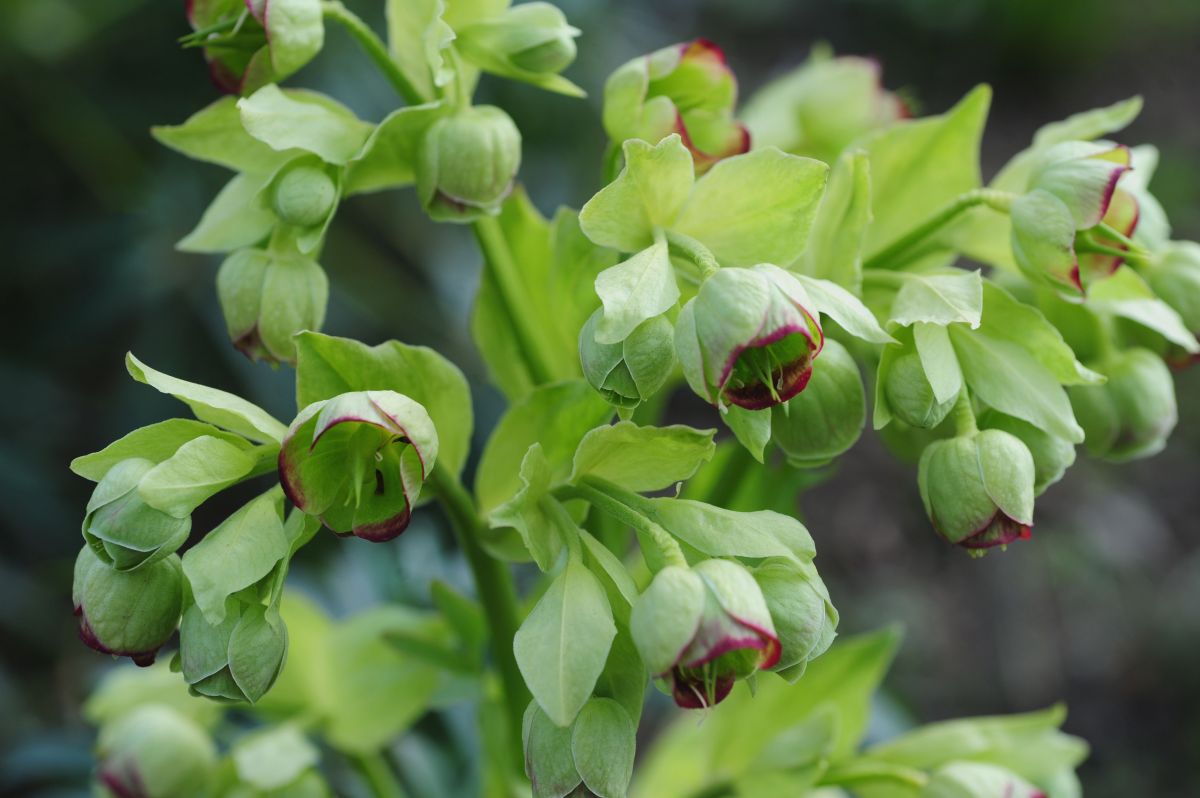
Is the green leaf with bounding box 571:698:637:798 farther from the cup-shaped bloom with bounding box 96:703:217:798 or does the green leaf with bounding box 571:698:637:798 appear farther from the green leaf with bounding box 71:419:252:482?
the cup-shaped bloom with bounding box 96:703:217:798

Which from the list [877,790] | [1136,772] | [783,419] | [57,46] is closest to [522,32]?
[783,419]

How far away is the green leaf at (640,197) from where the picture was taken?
23.9 inches

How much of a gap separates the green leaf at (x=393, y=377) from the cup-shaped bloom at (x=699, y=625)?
0.21 m

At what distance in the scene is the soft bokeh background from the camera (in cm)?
195

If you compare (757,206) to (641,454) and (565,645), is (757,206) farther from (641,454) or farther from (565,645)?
(565,645)

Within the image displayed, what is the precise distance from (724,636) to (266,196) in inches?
14.8

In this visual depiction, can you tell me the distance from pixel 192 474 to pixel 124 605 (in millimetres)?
77

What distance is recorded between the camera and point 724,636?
53 cm

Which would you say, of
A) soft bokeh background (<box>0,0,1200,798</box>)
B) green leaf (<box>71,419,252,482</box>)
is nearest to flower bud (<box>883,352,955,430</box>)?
green leaf (<box>71,419,252,482</box>)

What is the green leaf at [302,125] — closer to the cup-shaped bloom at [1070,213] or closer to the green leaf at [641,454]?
the green leaf at [641,454]

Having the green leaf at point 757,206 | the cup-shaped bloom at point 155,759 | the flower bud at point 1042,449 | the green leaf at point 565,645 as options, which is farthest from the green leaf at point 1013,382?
the cup-shaped bloom at point 155,759

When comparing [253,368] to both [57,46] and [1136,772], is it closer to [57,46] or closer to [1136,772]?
[57,46]

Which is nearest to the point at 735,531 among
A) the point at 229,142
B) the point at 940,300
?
the point at 940,300

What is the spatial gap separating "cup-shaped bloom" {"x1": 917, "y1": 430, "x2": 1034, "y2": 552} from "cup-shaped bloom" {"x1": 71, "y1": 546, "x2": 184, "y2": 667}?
1.34ft
